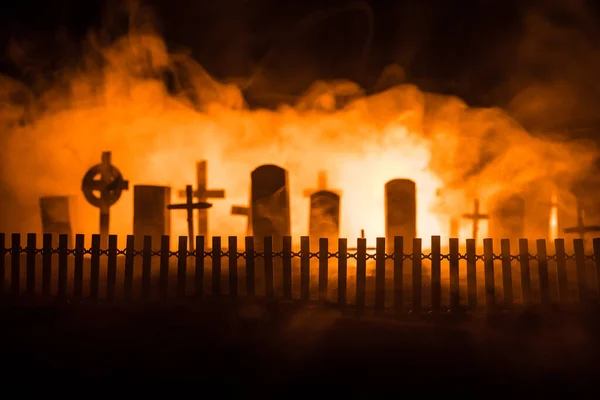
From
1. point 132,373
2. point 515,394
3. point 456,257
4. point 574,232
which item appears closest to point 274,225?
point 456,257

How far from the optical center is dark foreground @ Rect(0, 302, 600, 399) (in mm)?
5004

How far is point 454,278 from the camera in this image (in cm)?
790

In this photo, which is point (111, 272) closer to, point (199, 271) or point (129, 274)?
point (129, 274)

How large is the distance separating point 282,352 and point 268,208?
4.28m

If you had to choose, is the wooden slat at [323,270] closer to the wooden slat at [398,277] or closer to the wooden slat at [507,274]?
the wooden slat at [398,277]

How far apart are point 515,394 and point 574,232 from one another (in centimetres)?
845

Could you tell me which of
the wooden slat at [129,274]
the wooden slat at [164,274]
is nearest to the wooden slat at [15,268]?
the wooden slat at [129,274]

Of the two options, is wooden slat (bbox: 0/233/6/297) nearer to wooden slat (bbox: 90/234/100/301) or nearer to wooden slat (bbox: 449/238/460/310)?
wooden slat (bbox: 90/234/100/301)

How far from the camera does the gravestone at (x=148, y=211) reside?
11.0 meters

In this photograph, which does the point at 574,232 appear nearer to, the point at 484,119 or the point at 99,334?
the point at 484,119

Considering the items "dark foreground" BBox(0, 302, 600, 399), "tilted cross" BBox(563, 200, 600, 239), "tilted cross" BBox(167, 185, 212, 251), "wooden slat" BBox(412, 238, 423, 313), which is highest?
"tilted cross" BBox(167, 185, 212, 251)

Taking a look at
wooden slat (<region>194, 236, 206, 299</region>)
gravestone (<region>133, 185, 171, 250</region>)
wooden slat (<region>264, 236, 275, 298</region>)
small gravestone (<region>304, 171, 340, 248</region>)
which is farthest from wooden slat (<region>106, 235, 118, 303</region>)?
small gravestone (<region>304, 171, 340, 248</region>)

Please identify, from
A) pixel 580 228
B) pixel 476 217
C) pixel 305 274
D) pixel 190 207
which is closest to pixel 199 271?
pixel 305 274

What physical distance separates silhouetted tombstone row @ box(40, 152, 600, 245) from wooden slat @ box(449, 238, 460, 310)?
2639 millimetres
